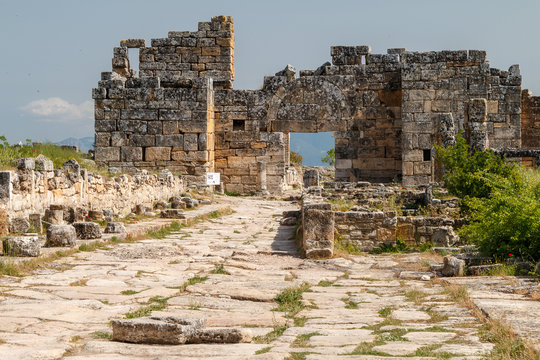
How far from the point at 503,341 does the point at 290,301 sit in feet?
7.80

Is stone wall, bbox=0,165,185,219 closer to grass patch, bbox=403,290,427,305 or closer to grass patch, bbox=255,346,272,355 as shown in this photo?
grass patch, bbox=403,290,427,305

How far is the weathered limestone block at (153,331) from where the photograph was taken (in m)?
4.45

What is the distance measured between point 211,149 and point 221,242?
9367 millimetres

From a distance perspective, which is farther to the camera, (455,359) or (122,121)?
(122,121)

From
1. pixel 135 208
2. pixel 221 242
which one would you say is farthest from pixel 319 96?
pixel 221 242

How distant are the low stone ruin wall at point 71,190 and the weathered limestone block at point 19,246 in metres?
1.44

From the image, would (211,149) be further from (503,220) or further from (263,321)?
(263,321)

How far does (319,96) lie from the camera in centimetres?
2064

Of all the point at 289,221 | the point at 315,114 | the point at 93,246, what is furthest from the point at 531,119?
the point at 93,246

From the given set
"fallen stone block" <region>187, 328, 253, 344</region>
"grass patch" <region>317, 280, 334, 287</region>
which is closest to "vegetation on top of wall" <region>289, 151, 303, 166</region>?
"grass patch" <region>317, 280, 334, 287</region>

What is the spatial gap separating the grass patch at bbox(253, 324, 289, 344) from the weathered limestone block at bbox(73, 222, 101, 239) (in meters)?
5.21

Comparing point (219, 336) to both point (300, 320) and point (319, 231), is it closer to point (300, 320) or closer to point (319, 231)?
point (300, 320)

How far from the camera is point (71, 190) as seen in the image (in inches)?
440

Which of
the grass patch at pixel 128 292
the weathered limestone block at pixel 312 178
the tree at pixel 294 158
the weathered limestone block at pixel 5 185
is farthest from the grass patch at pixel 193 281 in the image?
the tree at pixel 294 158
